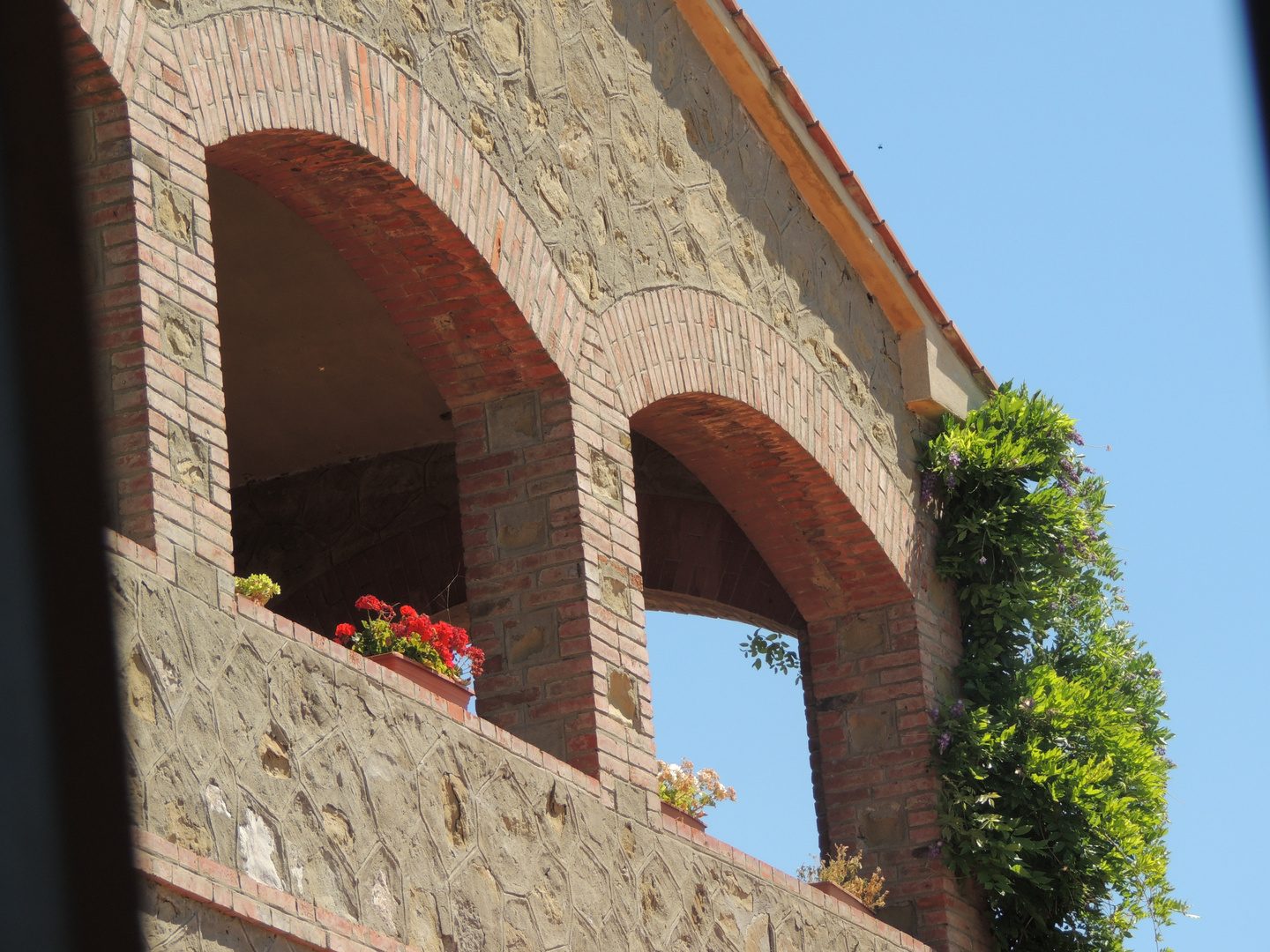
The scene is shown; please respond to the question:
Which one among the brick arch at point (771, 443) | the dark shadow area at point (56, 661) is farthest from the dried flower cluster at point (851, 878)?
the dark shadow area at point (56, 661)

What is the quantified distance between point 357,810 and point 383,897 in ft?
0.91

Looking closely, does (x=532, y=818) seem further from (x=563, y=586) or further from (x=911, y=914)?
(x=911, y=914)

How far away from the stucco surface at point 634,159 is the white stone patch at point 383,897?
2.74m

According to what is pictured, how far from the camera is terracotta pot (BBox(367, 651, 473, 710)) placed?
20.7ft

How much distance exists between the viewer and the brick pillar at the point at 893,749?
31.2ft

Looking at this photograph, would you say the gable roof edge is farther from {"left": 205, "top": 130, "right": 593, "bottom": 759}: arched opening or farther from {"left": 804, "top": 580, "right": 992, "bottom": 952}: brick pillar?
{"left": 205, "top": 130, "right": 593, "bottom": 759}: arched opening

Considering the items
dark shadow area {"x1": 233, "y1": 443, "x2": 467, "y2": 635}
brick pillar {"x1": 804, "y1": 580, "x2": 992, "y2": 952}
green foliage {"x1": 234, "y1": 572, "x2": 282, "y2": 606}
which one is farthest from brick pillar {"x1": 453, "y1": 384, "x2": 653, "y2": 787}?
dark shadow area {"x1": 233, "y1": 443, "x2": 467, "y2": 635}

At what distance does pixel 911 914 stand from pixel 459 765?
409 centimetres

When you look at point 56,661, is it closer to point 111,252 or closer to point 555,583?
point 111,252

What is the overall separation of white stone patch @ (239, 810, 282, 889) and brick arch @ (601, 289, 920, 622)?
3.21 meters

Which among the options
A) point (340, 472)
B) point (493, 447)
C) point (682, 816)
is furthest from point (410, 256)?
point (340, 472)

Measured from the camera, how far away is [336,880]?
5.39m

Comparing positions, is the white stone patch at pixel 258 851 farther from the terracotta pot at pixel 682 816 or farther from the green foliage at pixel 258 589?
the terracotta pot at pixel 682 816

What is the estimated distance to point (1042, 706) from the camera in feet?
32.0
